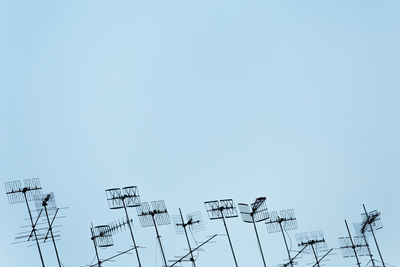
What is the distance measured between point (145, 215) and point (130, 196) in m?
1.32

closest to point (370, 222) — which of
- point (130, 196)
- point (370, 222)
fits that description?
point (370, 222)

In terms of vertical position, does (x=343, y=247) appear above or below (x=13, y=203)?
below

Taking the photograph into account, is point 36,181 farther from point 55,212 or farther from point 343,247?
point 343,247

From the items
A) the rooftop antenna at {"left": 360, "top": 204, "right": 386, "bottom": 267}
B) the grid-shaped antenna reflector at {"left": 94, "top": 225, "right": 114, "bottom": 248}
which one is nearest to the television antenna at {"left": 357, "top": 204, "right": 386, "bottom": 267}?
the rooftop antenna at {"left": 360, "top": 204, "right": 386, "bottom": 267}

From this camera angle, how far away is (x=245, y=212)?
1347 inches

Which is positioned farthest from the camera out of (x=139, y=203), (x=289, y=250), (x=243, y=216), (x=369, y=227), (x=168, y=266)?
(x=369, y=227)

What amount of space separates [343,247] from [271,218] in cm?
839

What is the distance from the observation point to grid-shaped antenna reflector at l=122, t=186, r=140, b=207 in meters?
30.9

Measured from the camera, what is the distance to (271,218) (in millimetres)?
39031

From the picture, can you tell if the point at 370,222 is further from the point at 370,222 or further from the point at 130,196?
the point at 130,196

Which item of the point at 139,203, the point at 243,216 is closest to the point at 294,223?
the point at 243,216

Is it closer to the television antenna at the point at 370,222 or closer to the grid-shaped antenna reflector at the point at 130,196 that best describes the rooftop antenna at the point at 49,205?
the grid-shaped antenna reflector at the point at 130,196

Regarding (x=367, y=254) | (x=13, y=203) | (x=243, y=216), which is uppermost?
(x=13, y=203)

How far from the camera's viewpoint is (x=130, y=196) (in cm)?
3094
